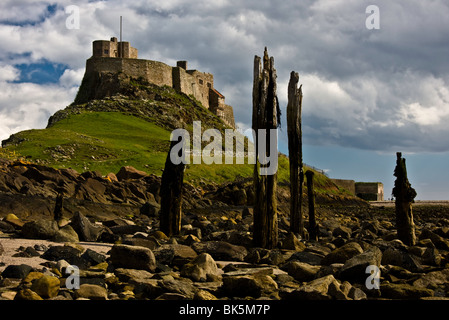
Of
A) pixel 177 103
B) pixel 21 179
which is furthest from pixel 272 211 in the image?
pixel 177 103

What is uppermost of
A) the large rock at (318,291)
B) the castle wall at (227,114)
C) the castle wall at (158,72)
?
the castle wall at (158,72)

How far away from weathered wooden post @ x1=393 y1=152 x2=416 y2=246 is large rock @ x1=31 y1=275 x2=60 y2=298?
12149mm

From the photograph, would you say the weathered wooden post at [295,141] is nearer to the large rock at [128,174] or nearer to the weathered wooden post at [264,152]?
the weathered wooden post at [264,152]

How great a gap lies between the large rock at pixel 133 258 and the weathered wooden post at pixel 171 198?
5539mm

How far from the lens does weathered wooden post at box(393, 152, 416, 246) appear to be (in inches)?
633

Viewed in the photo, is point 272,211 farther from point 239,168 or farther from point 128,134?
point 128,134

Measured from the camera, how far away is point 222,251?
11.5 meters

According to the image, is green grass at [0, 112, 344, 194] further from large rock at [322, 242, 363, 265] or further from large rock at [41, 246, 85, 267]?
large rock at [322, 242, 363, 265]

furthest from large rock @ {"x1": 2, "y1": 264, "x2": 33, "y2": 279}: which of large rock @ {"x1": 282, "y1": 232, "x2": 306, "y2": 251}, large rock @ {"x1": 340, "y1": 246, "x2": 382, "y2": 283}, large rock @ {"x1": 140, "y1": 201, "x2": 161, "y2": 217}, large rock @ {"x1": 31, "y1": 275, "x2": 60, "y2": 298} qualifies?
large rock @ {"x1": 140, "y1": 201, "x2": 161, "y2": 217}

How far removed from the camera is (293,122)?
1636cm

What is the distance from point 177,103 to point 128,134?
2281cm

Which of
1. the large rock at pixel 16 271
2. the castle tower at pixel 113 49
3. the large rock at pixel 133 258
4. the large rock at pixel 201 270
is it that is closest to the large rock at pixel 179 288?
the large rock at pixel 201 270

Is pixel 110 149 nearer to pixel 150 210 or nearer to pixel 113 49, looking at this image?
pixel 150 210

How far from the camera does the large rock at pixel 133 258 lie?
30.3 feet
